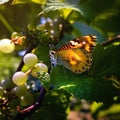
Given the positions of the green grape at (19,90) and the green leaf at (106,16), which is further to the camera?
the green leaf at (106,16)

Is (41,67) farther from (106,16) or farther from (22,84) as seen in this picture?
(106,16)

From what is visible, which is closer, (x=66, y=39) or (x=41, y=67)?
(x=41, y=67)

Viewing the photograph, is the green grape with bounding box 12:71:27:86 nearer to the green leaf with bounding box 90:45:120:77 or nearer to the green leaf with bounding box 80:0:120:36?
the green leaf with bounding box 90:45:120:77

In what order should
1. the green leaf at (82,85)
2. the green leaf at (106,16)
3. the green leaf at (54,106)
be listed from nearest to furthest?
1. the green leaf at (82,85)
2. the green leaf at (54,106)
3. the green leaf at (106,16)

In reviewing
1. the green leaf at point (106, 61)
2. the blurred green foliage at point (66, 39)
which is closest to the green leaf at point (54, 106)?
the blurred green foliage at point (66, 39)

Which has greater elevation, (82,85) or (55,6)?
(55,6)

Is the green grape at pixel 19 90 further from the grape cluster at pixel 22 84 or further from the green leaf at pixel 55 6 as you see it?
the green leaf at pixel 55 6

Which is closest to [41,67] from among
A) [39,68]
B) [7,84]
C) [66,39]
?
[39,68]

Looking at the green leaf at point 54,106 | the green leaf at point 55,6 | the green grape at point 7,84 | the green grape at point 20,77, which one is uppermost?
the green leaf at point 55,6

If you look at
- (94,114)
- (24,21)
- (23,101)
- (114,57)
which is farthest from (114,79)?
(94,114)
